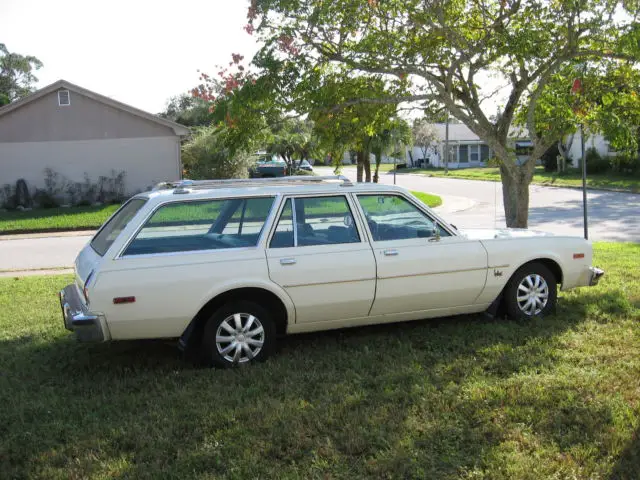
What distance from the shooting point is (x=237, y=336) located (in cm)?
526

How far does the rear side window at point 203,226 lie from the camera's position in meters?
5.23

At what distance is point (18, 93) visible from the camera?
2709 inches

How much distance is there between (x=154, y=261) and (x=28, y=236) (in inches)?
643

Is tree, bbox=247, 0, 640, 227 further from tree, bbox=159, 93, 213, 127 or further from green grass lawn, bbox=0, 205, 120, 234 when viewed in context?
tree, bbox=159, 93, 213, 127

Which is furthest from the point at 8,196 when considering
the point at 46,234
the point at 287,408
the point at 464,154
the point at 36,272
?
the point at 464,154

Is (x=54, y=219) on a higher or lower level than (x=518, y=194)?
lower

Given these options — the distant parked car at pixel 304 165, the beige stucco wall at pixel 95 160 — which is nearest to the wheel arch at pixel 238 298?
the beige stucco wall at pixel 95 160

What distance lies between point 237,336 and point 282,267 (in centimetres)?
66

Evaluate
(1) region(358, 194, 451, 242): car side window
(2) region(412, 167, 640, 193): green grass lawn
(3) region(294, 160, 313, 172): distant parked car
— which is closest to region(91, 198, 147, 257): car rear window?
(1) region(358, 194, 451, 242): car side window

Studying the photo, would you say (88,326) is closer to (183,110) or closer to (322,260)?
(322,260)

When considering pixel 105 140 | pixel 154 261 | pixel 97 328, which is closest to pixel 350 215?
pixel 154 261

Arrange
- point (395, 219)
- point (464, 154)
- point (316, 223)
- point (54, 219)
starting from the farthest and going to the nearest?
point (464, 154), point (54, 219), point (395, 219), point (316, 223)

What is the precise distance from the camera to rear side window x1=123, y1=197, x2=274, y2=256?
5.23 metres

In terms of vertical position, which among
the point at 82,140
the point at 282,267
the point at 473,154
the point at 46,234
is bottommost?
the point at 46,234
